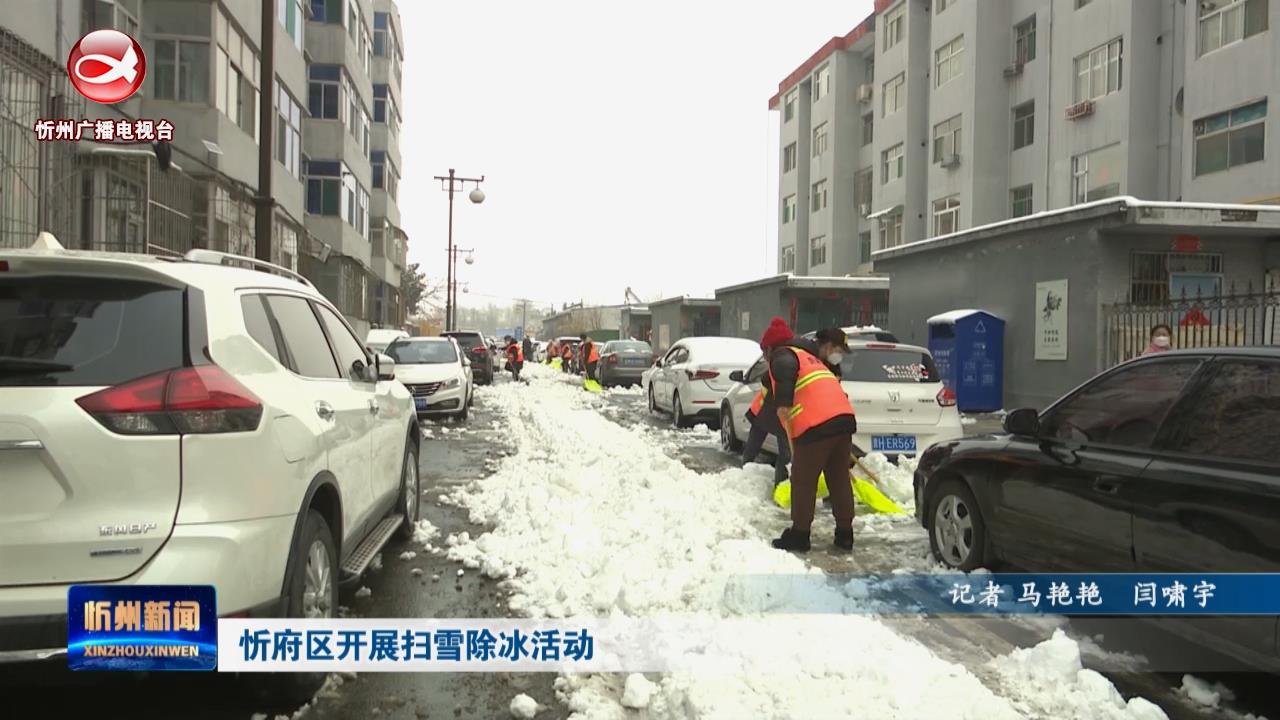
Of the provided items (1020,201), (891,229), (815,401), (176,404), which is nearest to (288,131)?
(815,401)

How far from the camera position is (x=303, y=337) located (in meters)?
4.34

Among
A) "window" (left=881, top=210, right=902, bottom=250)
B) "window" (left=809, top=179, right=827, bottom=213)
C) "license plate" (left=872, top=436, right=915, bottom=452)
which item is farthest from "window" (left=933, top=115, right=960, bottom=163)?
"license plate" (left=872, top=436, right=915, bottom=452)

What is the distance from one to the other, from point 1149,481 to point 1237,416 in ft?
1.52

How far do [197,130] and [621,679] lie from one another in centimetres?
1566

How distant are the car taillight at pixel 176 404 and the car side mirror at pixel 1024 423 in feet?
13.1

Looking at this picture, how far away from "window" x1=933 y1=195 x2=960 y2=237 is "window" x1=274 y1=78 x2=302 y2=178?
2444 cm

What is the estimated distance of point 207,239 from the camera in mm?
15984

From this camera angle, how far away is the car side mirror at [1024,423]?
4.95 meters

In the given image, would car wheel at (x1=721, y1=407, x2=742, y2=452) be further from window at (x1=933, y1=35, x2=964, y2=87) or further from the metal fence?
window at (x1=933, y1=35, x2=964, y2=87)

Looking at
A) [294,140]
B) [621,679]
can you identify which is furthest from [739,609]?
[294,140]

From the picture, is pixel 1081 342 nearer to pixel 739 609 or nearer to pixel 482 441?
pixel 482 441

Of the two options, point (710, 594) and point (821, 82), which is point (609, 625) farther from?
point (821, 82)

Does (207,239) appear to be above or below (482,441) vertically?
above

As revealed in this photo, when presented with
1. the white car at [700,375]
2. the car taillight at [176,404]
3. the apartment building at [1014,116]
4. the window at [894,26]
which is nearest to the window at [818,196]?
the apartment building at [1014,116]
